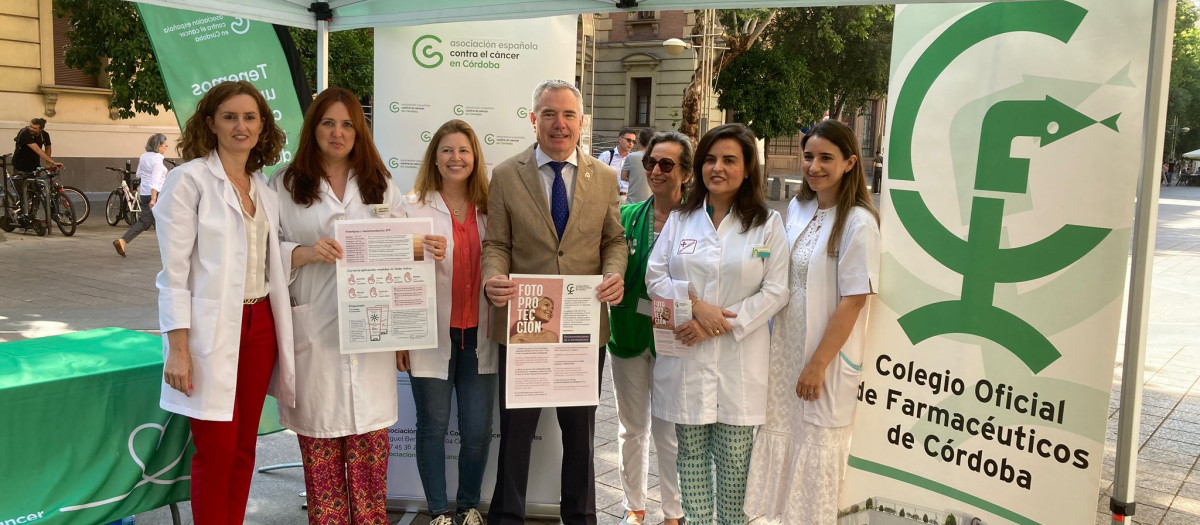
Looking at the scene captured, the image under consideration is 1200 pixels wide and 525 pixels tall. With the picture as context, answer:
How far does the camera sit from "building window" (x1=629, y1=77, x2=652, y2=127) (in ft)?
120

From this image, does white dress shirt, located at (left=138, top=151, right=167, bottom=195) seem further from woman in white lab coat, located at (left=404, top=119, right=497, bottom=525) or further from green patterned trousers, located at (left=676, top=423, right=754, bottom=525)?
green patterned trousers, located at (left=676, top=423, right=754, bottom=525)

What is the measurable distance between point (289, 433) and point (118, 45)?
34.3 ft

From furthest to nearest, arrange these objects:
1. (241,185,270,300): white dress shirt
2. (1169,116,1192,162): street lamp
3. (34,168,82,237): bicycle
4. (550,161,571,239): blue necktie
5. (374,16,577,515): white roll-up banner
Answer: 1. (1169,116,1192,162): street lamp
2. (34,168,82,237): bicycle
3. (374,16,577,515): white roll-up banner
4. (550,161,571,239): blue necktie
5. (241,185,270,300): white dress shirt

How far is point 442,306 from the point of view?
3.59m

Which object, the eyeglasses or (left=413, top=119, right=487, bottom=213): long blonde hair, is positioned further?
the eyeglasses

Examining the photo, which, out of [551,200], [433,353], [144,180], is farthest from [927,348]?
[144,180]

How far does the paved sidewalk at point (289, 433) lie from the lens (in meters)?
4.37

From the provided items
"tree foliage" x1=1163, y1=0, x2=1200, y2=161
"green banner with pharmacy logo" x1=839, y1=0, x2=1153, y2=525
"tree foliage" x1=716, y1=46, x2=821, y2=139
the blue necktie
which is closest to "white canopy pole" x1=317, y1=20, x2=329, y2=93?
the blue necktie

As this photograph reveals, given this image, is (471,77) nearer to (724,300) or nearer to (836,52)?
(724,300)

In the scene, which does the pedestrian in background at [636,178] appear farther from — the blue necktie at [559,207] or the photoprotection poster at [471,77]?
the blue necktie at [559,207]

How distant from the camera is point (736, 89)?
27891 millimetres

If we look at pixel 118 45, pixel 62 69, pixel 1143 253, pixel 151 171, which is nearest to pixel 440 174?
pixel 1143 253

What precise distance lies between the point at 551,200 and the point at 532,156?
0.20m

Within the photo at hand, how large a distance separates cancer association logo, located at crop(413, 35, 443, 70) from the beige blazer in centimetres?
90
